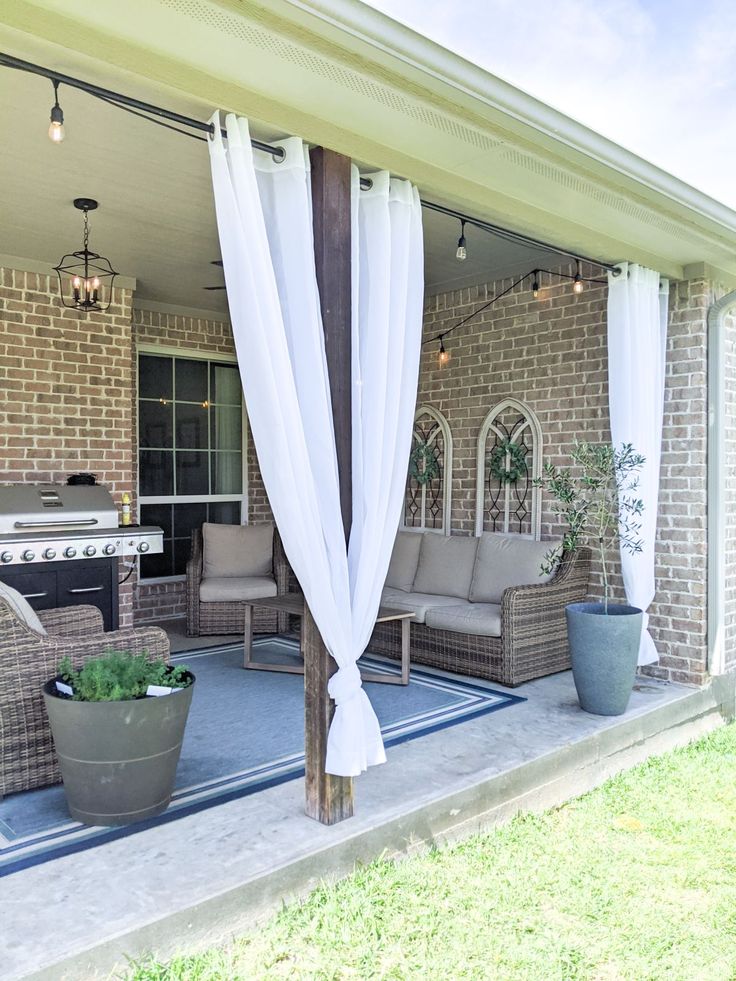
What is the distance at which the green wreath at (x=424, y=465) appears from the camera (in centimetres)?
669

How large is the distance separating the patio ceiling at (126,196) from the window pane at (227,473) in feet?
5.98

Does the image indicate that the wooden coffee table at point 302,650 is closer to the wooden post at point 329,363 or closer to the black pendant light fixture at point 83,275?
the wooden post at point 329,363

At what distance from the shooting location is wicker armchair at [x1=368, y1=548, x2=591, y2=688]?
496cm

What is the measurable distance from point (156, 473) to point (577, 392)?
3928 mm

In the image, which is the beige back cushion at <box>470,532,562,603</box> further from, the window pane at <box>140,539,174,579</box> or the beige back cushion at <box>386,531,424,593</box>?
the window pane at <box>140,539,174,579</box>

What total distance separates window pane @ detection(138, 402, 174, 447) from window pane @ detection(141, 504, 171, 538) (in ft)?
1.91

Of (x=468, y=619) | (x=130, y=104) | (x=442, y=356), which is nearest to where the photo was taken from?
(x=130, y=104)

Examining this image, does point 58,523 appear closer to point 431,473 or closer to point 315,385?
point 431,473

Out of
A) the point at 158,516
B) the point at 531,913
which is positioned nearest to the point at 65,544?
the point at 158,516

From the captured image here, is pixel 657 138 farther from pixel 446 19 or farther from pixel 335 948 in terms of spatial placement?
pixel 335 948

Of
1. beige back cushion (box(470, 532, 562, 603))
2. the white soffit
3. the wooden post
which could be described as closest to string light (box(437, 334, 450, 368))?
beige back cushion (box(470, 532, 562, 603))

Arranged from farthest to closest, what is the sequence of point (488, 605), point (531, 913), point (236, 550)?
point (236, 550), point (488, 605), point (531, 913)

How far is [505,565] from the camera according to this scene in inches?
221

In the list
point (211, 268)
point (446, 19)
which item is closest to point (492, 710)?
point (446, 19)
